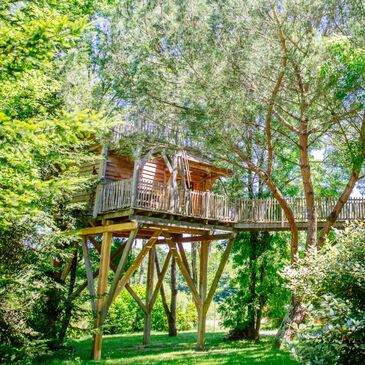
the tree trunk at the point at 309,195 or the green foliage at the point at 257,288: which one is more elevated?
the tree trunk at the point at 309,195

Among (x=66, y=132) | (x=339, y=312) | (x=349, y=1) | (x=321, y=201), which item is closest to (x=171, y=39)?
(x=349, y=1)

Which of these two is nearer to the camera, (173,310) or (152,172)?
(152,172)

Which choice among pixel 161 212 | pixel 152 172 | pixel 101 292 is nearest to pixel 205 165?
pixel 152 172

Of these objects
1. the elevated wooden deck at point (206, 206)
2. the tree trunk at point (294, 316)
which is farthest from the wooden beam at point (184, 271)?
the tree trunk at point (294, 316)

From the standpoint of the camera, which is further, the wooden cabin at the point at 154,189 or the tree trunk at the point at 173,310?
the tree trunk at the point at 173,310

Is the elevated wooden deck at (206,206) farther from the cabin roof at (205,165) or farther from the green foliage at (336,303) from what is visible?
the green foliage at (336,303)

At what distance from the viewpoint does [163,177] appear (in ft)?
50.1

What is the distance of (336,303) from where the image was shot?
15.8 ft

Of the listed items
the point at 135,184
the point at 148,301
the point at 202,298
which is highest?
the point at 135,184

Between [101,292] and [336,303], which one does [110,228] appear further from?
[336,303]

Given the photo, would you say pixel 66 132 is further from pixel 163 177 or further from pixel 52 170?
pixel 163 177

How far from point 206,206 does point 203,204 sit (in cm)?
17

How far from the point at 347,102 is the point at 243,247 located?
8487 millimetres

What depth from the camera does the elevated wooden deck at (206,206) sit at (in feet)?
37.9
